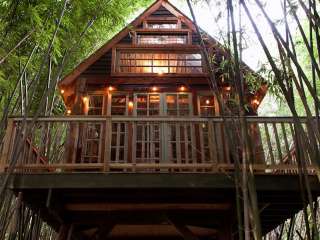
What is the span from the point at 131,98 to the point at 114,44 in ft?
4.22

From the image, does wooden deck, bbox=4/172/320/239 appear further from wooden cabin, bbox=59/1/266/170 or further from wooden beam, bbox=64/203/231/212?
wooden cabin, bbox=59/1/266/170

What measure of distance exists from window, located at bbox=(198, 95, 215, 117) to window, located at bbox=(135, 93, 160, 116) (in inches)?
33.8

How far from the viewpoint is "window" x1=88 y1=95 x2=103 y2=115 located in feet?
24.8

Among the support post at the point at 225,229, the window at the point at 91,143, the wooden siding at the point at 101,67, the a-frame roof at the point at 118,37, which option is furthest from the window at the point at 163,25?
the support post at the point at 225,229

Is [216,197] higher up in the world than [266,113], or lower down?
lower down

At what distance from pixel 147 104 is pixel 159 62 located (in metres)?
1.00

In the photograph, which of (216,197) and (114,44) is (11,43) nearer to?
(114,44)

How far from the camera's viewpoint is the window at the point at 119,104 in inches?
296

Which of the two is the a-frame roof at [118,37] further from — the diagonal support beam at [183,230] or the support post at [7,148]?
the diagonal support beam at [183,230]

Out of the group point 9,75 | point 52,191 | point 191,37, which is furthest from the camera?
point 191,37

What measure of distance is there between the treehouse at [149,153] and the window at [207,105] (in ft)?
0.07

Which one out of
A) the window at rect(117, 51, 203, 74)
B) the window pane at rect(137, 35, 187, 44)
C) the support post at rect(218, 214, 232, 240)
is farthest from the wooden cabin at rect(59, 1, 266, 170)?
the support post at rect(218, 214, 232, 240)

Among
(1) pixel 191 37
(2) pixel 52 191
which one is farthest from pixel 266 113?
(2) pixel 52 191

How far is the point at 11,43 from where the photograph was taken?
229 inches
